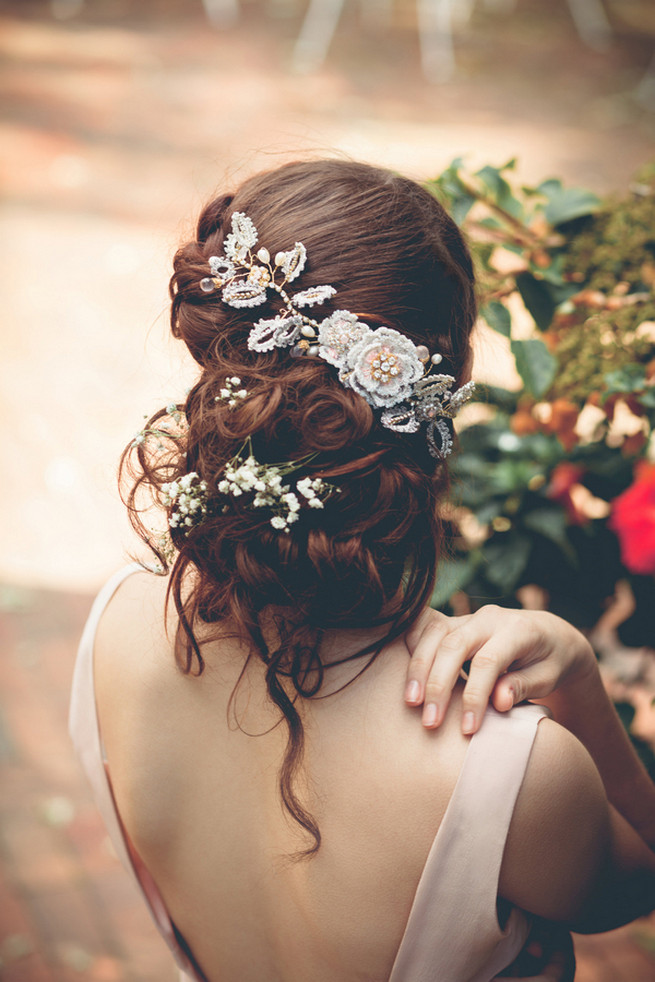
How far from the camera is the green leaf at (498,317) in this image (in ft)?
5.14

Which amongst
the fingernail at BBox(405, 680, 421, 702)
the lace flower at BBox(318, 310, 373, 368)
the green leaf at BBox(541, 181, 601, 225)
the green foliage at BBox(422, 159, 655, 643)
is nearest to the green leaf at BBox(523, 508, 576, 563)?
the green foliage at BBox(422, 159, 655, 643)

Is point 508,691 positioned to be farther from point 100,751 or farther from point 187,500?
point 100,751

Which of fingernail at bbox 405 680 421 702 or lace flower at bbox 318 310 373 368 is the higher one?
lace flower at bbox 318 310 373 368

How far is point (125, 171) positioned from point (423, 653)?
6.79 meters

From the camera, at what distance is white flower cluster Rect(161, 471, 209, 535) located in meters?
1.09

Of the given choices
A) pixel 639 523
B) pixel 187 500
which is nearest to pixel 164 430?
pixel 187 500

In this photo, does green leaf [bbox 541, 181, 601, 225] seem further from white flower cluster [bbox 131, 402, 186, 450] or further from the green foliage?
white flower cluster [bbox 131, 402, 186, 450]

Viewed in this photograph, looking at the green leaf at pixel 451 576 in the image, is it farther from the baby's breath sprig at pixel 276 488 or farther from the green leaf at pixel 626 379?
the baby's breath sprig at pixel 276 488

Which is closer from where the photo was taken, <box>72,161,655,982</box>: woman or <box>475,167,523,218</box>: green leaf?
<box>72,161,655,982</box>: woman

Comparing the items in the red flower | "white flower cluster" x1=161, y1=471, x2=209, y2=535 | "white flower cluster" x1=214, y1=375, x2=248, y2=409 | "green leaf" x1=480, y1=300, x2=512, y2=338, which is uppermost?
"white flower cluster" x1=214, y1=375, x2=248, y2=409

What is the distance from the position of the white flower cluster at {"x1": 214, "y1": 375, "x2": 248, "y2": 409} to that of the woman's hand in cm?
43

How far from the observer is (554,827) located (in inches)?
42.4

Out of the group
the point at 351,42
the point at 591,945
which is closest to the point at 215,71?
the point at 351,42

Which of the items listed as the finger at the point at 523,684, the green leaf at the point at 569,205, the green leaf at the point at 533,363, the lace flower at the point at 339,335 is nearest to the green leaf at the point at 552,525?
the green leaf at the point at 533,363
